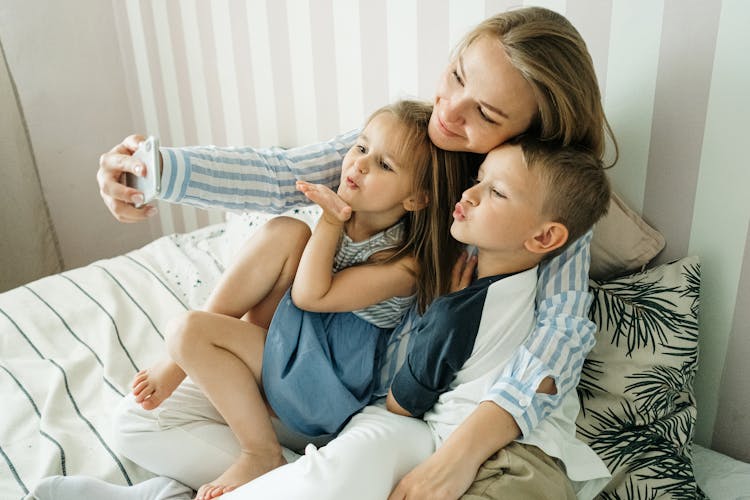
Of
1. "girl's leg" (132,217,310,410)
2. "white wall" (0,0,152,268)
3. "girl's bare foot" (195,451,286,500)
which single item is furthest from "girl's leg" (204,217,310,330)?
"white wall" (0,0,152,268)

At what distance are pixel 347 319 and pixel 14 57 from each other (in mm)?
Answer: 1788

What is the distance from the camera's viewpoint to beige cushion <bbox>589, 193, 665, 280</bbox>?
115 cm

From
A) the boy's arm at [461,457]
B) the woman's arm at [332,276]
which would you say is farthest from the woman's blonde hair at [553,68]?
the boy's arm at [461,457]

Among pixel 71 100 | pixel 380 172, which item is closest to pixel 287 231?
pixel 380 172

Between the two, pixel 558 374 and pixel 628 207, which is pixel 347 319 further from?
pixel 628 207

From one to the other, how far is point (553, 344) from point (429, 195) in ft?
1.21

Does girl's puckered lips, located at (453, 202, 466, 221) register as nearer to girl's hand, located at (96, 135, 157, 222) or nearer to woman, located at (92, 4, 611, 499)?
woman, located at (92, 4, 611, 499)

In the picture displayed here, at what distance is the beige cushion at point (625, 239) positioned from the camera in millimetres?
1146

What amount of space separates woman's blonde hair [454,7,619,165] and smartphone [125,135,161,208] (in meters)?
0.59

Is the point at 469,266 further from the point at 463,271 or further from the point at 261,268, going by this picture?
the point at 261,268

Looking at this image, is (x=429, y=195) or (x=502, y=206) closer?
(x=502, y=206)

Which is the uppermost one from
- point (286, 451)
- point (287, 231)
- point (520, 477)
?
point (287, 231)

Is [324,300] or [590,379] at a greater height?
[324,300]

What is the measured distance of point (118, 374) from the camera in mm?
1320
